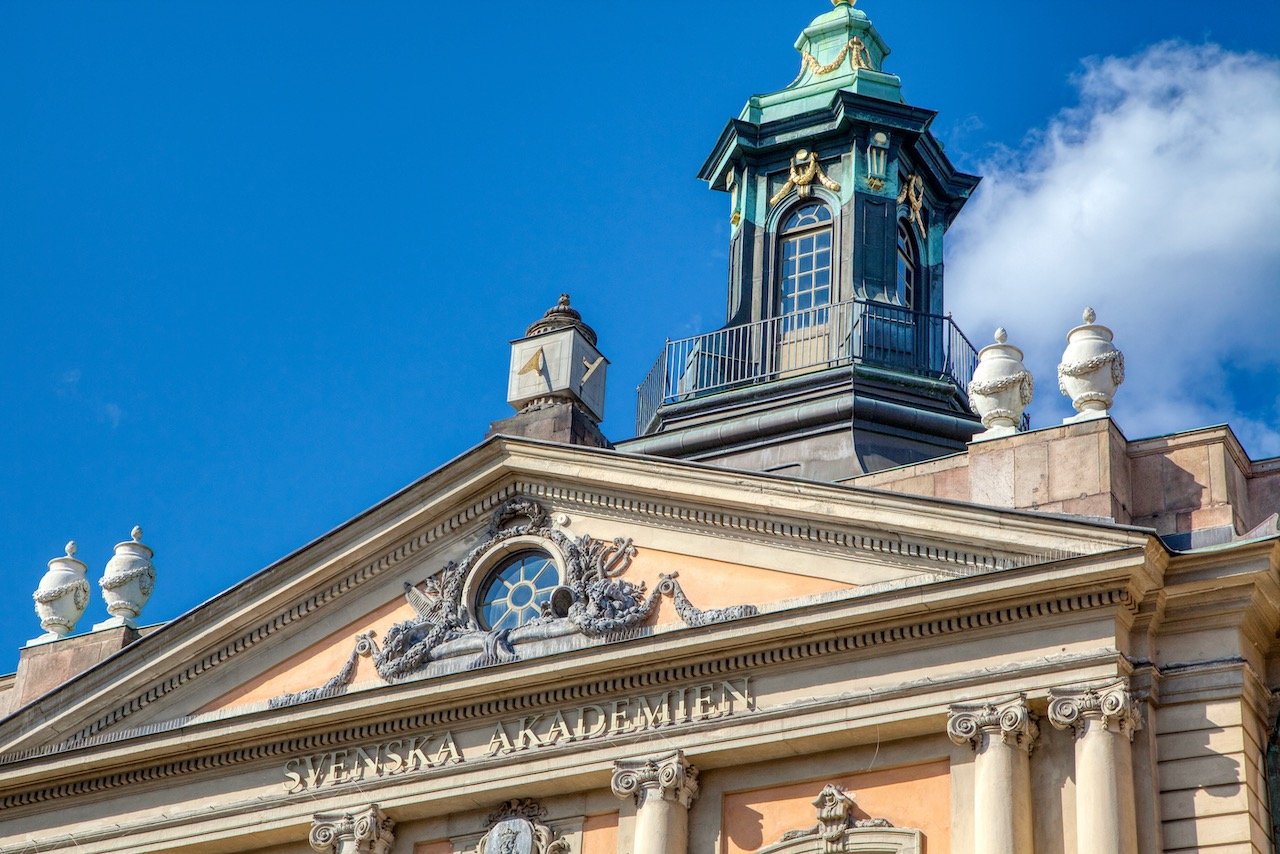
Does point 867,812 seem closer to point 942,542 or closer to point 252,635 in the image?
point 942,542

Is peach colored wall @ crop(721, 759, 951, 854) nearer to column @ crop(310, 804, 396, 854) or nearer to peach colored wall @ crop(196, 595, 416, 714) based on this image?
column @ crop(310, 804, 396, 854)

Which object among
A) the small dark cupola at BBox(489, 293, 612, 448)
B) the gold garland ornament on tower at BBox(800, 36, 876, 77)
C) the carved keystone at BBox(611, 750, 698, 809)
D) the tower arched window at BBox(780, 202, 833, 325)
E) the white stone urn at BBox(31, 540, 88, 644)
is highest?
the gold garland ornament on tower at BBox(800, 36, 876, 77)

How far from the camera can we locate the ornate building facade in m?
21.2

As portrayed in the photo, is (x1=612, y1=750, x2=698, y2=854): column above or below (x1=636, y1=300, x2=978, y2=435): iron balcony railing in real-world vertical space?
below

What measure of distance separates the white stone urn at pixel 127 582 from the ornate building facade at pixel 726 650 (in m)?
0.04

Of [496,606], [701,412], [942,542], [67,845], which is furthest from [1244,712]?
[67,845]

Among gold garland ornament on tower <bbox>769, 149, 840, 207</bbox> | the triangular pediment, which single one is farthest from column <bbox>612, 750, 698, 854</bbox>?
gold garland ornament on tower <bbox>769, 149, 840, 207</bbox>

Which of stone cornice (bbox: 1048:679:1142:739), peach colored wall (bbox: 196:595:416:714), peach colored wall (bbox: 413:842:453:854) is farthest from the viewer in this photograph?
peach colored wall (bbox: 196:595:416:714)

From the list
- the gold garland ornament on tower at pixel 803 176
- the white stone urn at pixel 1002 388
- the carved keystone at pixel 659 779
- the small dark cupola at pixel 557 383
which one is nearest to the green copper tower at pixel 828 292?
the gold garland ornament on tower at pixel 803 176

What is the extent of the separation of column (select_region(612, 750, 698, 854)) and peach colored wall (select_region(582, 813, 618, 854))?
1.40ft

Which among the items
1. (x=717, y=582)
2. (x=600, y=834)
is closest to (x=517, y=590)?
(x=717, y=582)

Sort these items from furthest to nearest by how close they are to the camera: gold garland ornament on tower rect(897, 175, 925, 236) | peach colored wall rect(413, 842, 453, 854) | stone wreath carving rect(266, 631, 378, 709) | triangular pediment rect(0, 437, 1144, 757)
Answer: gold garland ornament on tower rect(897, 175, 925, 236) → stone wreath carving rect(266, 631, 378, 709) → peach colored wall rect(413, 842, 453, 854) → triangular pediment rect(0, 437, 1144, 757)

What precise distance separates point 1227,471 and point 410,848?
8.76m

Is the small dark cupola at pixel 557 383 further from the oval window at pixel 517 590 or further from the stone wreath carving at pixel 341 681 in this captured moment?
the stone wreath carving at pixel 341 681
